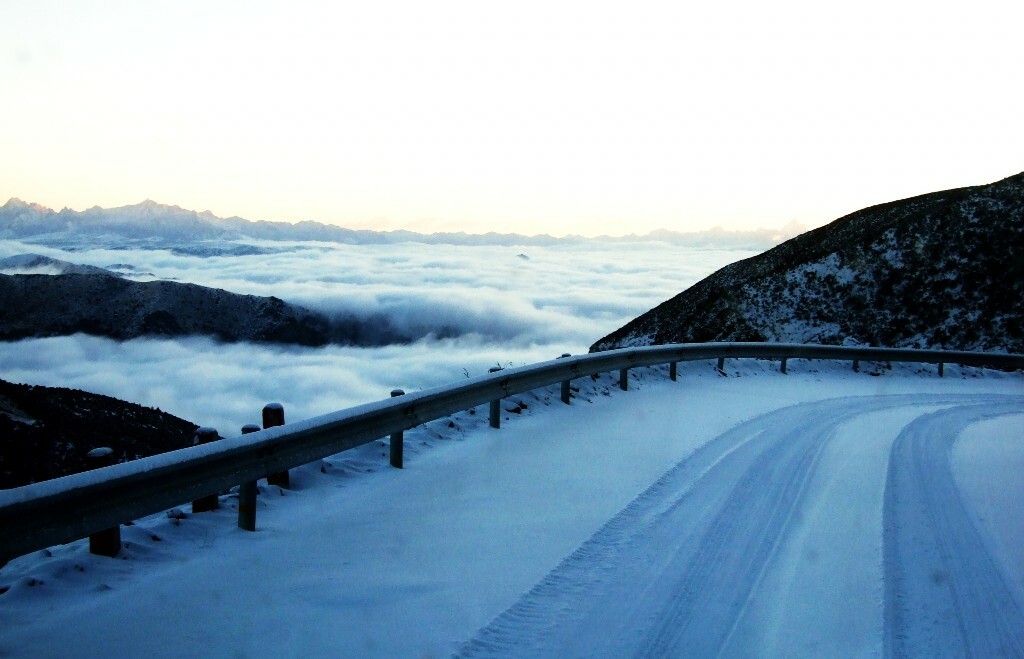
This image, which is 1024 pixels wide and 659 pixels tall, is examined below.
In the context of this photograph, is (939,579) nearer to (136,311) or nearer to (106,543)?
(106,543)

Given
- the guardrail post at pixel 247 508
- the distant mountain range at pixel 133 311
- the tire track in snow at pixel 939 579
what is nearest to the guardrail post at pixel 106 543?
the guardrail post at pixel 247 508

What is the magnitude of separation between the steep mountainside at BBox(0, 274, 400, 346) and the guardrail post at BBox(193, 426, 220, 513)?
16933 cm

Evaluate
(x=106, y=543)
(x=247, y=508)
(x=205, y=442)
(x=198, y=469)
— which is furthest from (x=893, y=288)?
(x=106, y=543)

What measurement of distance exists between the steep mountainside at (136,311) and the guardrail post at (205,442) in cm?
16933

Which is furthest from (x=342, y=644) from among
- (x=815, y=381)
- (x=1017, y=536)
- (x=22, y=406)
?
(x=815, y=381)

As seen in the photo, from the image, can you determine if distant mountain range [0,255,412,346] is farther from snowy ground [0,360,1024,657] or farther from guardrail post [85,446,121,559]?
guardrail post [85,446,121,559]

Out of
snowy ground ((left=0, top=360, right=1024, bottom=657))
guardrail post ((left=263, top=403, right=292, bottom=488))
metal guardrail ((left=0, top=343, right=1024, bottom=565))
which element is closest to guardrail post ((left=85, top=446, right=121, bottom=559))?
snowy ground ((left=0, top=360, right=1024, bottom=657))

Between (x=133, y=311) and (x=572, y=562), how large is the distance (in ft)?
583

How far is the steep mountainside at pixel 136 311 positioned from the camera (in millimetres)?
154750

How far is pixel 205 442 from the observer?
543 centimetres

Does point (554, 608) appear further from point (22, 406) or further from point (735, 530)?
point (22, 406)

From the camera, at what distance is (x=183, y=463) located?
4.70 meters

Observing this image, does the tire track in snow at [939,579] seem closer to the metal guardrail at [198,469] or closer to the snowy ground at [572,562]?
the snowy ground at [572,562]

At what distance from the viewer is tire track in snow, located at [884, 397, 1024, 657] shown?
4145 millimetres
